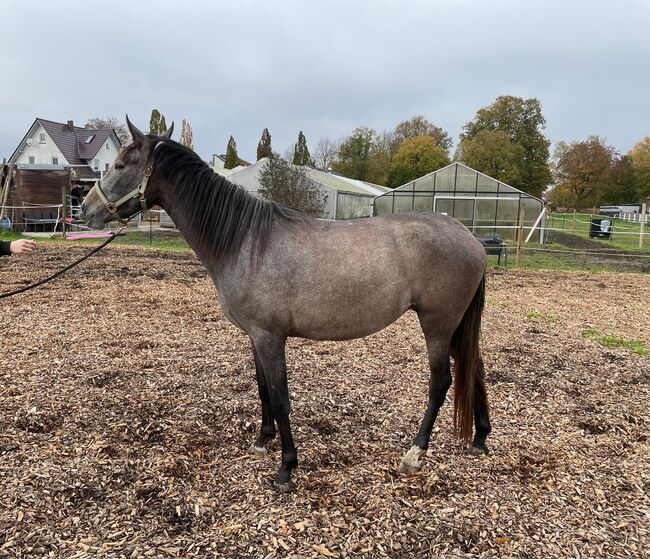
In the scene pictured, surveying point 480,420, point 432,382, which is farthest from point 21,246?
point 480,420

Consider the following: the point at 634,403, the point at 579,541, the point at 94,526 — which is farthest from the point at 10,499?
the point at 634,403

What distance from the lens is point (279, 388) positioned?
2922 mm

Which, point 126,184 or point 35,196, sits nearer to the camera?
point 126,184

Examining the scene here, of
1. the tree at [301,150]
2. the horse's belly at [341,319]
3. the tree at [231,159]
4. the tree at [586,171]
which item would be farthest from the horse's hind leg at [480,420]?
the tree at [231,159]

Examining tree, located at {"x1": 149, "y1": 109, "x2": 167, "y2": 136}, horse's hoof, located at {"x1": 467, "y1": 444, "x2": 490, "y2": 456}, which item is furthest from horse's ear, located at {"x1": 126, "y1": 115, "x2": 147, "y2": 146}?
tree, located at {"x1": 149, "y1": 109, "x2": 167, "y2": 136}

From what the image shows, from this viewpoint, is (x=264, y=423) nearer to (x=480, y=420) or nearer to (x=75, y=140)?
(x=480, y=420)

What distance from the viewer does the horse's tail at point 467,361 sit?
3.29 m

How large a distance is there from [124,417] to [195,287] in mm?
5331

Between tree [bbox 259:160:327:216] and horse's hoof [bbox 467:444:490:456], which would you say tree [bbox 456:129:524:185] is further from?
horse's hoof [bbox 467:444:490:456]

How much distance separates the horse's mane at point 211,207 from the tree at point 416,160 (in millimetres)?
48818

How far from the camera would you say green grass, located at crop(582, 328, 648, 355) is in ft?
18.9

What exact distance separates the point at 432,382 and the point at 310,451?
104 cm

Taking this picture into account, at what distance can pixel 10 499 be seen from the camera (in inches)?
105

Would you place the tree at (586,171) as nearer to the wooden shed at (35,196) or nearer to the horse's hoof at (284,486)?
the wooden shed at (35,196)
